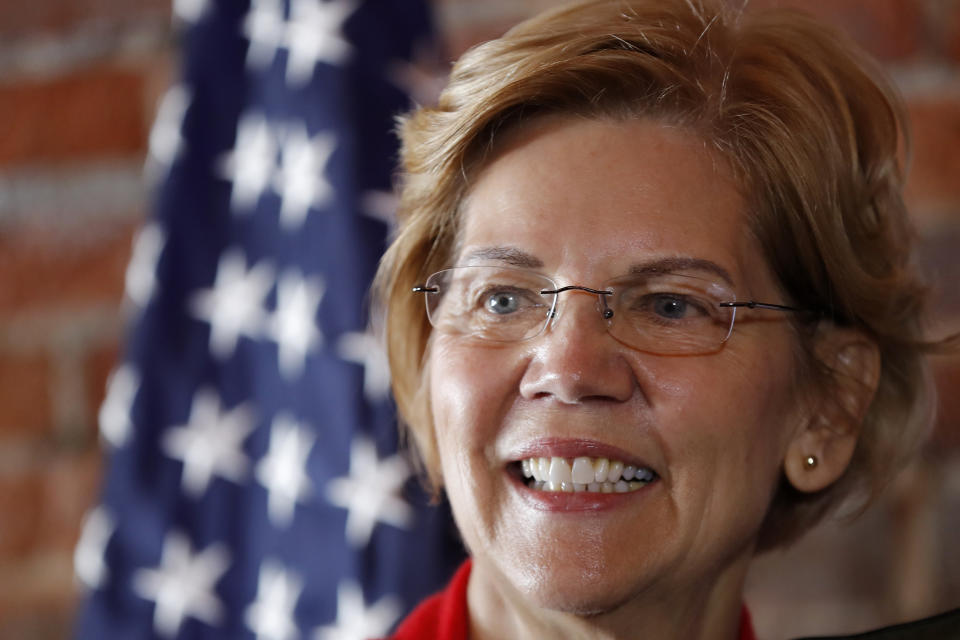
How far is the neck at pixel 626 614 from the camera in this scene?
83 cm

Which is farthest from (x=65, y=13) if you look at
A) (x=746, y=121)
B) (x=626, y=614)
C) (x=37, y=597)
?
(x=626, y=614)

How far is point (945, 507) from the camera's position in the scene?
1.22 meters

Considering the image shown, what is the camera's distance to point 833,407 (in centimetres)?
92

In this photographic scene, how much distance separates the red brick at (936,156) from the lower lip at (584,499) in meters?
0.62

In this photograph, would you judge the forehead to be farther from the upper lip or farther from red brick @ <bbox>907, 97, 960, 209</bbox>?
red brick @ <bbox>907, 97, 960, 209</bbox>

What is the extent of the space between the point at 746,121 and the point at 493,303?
0.82 feet

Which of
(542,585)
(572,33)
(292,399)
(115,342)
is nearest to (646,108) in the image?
(572,33)

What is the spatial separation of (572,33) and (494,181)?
14cm

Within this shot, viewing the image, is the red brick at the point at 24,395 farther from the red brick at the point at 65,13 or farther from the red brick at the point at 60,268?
the red brick at the point at 65,13

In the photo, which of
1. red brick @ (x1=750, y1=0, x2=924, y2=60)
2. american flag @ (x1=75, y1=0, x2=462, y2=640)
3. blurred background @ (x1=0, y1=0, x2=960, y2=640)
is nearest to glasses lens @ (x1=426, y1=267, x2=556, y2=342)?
american flag @ (x1=75, y1=0, x2=462, y2=640)

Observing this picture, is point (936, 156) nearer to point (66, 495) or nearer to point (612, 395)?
point (612, 395)

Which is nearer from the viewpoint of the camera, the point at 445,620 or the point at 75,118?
the point at 445,620

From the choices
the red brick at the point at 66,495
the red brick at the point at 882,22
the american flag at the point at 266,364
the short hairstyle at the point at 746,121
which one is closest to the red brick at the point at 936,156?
the red brick at the point at 882,22

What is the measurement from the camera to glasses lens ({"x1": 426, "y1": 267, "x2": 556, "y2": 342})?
0.82 metres
